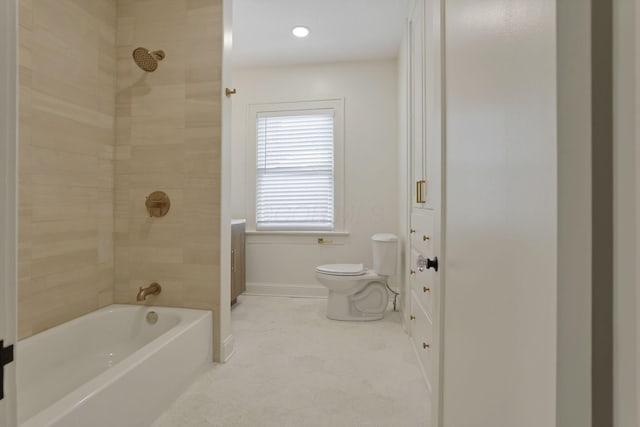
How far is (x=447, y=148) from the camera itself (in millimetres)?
942

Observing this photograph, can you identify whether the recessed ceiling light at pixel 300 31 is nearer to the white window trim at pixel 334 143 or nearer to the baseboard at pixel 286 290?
the white window trim at pixel 334 143

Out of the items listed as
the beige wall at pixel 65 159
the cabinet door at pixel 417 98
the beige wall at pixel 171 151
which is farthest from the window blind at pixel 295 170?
the beige wall at pixel 65 159

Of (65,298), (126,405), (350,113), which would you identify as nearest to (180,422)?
(126,405)

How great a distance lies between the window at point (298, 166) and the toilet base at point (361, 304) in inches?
36.1

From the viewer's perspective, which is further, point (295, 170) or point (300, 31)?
point (295, 170)

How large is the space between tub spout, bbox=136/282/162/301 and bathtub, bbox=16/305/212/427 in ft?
0.36

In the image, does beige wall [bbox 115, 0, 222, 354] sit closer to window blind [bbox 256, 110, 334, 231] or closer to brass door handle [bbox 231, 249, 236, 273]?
Result: brass door handle [bbox 231, 249, 236, 273]

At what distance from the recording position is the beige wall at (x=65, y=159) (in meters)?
1.63

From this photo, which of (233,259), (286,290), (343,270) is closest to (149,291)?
(233,259)

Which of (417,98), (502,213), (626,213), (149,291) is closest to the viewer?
(626,213)

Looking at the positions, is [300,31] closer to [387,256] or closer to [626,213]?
[387,256]

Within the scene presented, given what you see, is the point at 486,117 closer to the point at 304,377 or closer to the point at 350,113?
the point at 304,377

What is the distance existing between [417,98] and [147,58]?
5.87 ft

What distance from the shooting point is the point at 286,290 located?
12.2ft
